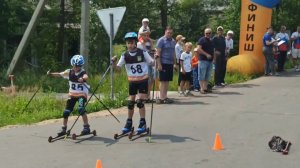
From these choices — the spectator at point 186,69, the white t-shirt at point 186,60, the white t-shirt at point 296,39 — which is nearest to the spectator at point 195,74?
the spectator at point 186,69

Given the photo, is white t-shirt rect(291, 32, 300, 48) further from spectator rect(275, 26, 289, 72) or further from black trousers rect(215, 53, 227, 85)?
black trousers rect(215, 53, 227, 85)

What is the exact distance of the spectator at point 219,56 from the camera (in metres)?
Result: 17.5

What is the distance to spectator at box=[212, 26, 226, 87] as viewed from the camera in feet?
57.4

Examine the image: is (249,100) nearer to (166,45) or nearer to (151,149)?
(166,45)

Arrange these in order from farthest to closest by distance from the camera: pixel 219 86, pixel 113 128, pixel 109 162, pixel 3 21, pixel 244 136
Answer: pixel 3 21 < pixel 219 86 < pixel 113 128 < pixel 244 136 < pixel 109 162

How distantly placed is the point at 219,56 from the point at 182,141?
8.60 metres

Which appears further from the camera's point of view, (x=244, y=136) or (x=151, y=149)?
(x=244, y=136)

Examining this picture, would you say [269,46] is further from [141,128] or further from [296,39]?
[141,128]

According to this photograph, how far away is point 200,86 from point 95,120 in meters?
4.95

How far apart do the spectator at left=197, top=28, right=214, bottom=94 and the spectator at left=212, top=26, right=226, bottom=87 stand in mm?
1428

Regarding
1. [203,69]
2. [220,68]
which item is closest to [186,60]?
[203,69]

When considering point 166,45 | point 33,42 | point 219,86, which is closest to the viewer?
point 166,45

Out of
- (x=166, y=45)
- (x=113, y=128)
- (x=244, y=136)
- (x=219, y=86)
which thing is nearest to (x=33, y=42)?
(x=219, y=86)

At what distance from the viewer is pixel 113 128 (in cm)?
1102
